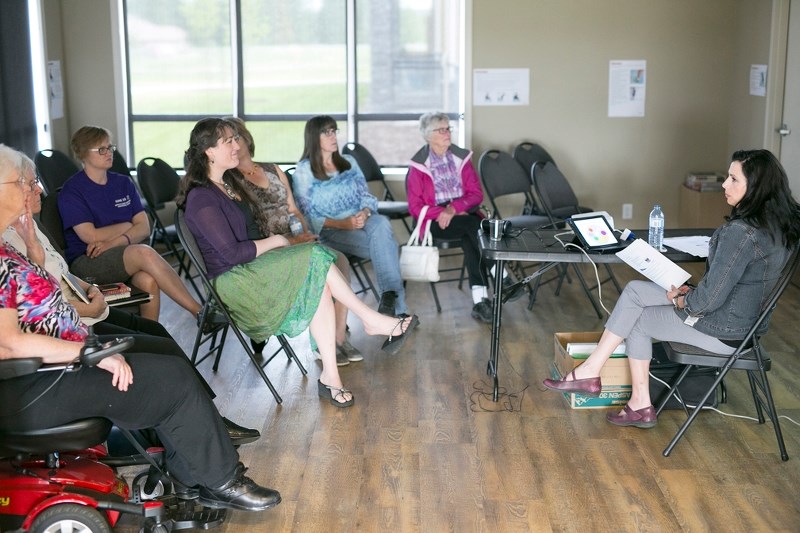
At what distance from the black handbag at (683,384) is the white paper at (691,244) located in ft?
1.59

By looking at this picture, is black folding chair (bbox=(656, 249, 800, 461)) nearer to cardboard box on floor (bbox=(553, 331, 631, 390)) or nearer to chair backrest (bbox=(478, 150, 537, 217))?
cardboard box on floor (bbox=(553, 331, 631, 390))

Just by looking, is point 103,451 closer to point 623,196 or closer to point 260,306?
point 260,306

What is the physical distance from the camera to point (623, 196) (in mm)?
7496

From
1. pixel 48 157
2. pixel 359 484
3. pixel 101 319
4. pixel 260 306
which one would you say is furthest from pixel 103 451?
pixel 48 157

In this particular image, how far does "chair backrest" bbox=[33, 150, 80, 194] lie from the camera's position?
588 cm

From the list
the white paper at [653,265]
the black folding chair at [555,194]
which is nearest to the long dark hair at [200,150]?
the white paper at [653,265]

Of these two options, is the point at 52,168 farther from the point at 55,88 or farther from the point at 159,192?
the point at 55,88

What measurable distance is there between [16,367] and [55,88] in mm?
4684

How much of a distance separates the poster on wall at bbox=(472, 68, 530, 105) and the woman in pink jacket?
1.46m

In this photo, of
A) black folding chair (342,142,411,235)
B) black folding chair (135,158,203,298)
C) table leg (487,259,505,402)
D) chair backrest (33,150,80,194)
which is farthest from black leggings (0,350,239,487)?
black folding chair (342,142,411,235)

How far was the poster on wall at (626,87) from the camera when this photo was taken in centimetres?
730

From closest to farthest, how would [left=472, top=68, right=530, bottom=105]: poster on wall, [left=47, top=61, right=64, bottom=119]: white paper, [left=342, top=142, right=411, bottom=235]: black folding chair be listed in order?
[left=47, top=61, right=64, bottom=119]: white paper < [left=342, top=142, right=411, bottom=235]: black folding chair < [left=472, top=68, right=530, bottom=105]: poster on wall

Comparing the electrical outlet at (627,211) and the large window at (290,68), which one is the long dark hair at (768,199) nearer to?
the electrical outlet at (627,211)

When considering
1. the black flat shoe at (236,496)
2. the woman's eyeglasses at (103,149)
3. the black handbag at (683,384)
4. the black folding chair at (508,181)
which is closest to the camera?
the black flat shoe at (236,496)
